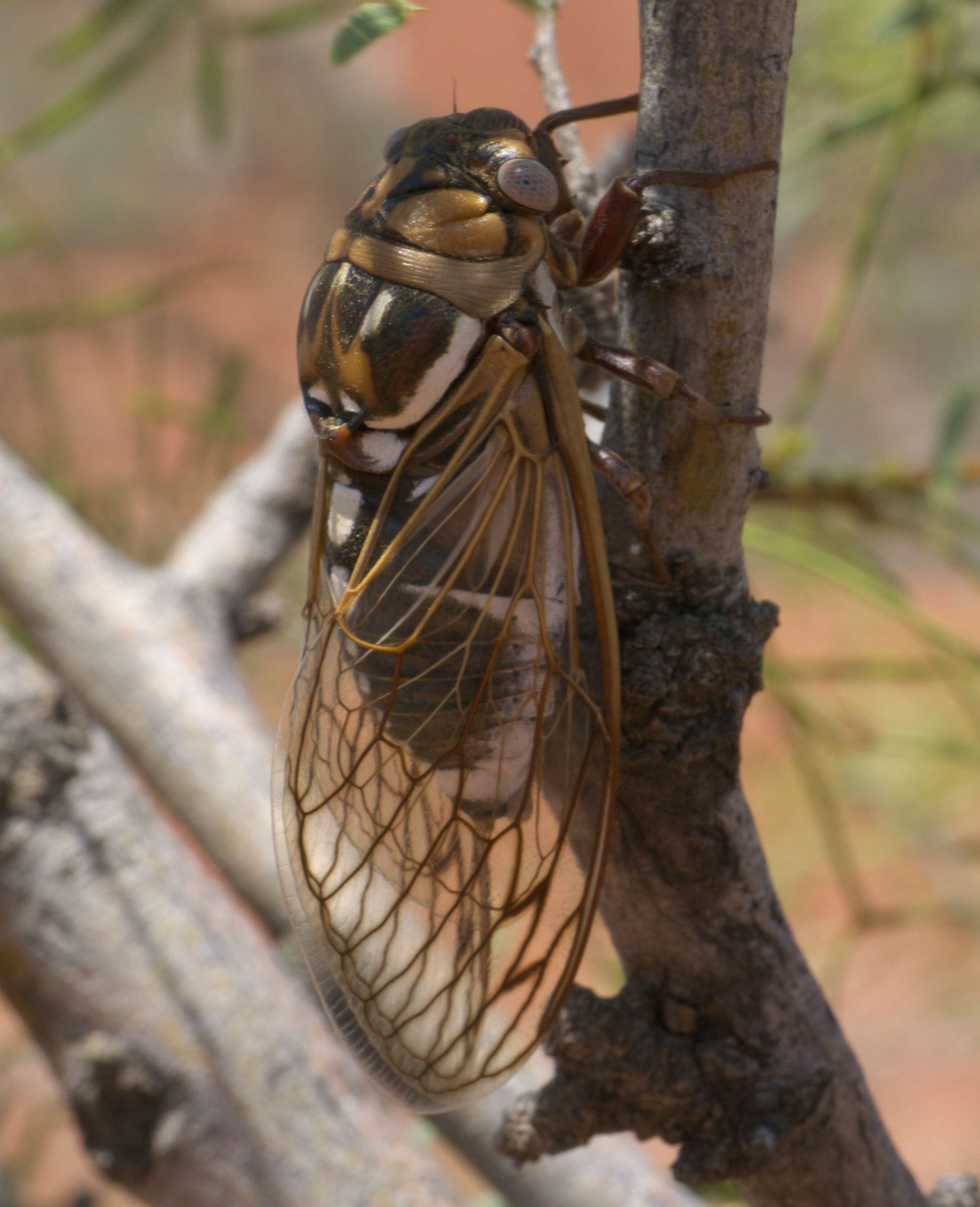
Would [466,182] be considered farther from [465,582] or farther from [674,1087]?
[674,1087]

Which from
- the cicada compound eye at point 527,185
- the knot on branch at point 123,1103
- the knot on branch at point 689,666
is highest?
the cicada compound eye at point 527,185

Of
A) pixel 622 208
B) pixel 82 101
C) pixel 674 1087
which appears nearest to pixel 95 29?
pixel 82 101

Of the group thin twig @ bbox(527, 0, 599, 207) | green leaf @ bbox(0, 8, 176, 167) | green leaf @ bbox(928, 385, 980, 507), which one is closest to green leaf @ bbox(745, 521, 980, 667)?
green leaf @ bbox(928, 385, 980, 507)

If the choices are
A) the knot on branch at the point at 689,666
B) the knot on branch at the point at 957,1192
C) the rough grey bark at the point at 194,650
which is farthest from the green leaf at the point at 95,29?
the knot on branch at the point at 957,1192

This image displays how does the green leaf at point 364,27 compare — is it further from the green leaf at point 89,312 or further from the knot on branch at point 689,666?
the green leaf at point 89,312

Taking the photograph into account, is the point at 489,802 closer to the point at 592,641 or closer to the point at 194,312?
the point at 592,641

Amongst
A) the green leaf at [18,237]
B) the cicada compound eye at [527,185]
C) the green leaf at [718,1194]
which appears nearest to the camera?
the cicada compound eye at [527,185]
